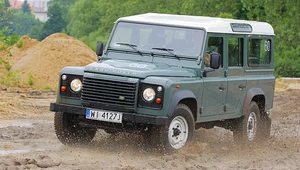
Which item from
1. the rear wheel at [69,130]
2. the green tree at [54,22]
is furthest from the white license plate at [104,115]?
the green tree at [54,22]

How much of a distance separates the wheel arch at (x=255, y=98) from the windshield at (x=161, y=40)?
1.75m

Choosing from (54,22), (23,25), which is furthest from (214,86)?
(23,25)

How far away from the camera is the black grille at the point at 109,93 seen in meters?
11.1

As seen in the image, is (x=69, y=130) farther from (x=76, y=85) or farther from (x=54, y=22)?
(x=54, y=22)

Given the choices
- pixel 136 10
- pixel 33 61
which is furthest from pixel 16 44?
pixel 136 10

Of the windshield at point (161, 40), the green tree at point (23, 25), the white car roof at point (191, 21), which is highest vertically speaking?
the white car roof at point (191, 21)

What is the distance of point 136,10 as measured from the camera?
65938 millimetres

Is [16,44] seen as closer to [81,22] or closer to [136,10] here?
[136,10]

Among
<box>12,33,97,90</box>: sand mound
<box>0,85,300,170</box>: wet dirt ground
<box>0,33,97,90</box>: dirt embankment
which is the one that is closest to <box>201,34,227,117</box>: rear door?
<box>0,85,300,170</box>: wet dirt ground

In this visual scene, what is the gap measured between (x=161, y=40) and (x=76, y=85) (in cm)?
160

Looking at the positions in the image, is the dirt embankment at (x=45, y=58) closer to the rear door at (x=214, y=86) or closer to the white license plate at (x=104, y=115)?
the rear door at (x=214, y=86)

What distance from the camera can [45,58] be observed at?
2719cm

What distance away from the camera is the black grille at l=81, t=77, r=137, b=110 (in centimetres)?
1105

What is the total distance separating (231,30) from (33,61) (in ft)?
48.3
